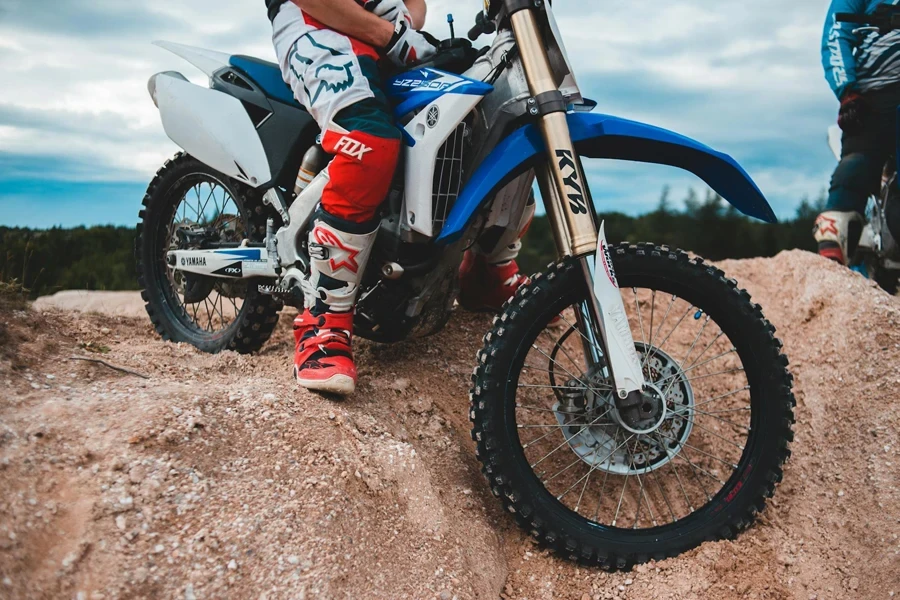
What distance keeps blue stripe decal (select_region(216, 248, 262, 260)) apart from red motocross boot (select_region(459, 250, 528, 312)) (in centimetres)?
108

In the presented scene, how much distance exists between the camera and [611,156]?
2697 mm

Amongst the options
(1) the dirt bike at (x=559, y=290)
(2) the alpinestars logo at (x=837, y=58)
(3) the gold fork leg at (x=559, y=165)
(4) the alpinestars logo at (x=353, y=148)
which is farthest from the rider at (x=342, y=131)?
(2) the alpinestars logo at (x=837, y=58)

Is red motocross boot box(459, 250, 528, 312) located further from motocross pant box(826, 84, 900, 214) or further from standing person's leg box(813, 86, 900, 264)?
motocross pant box(826, 84, 900, 214)

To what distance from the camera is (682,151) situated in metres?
2.58

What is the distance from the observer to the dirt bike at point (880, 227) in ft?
14.3

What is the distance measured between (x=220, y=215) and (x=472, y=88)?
1.87m

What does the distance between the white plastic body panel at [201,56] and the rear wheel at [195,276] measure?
49 cm

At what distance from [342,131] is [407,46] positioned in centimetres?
45

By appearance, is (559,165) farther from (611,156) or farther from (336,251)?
(336,251)

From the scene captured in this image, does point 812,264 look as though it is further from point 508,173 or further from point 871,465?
point 508,173

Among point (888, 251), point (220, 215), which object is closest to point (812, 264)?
point (888, 251)

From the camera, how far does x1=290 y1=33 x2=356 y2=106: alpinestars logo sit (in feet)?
9.03

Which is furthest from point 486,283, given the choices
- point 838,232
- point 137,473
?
point 838,232

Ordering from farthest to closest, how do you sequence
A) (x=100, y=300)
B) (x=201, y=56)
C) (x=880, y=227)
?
(x=100, y=300) → (x=880, y=227) → (x=201, y=56)
